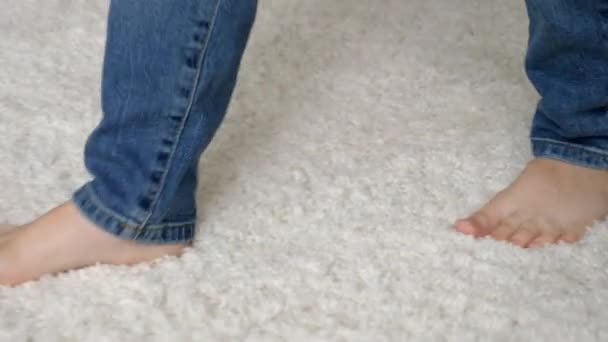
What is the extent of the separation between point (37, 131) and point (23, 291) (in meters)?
0.31

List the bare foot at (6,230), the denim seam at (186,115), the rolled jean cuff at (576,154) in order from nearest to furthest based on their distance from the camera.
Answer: the denim seam at (186,115)
the bare foot at (6,230)
the rolled jean cuff at (576,154)

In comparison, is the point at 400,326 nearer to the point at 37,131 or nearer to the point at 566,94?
the point at 566,94

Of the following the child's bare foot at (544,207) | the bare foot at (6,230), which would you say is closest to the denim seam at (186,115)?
the bare foot at (6,230)

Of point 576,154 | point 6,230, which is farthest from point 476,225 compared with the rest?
point 6,230

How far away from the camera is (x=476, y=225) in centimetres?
87

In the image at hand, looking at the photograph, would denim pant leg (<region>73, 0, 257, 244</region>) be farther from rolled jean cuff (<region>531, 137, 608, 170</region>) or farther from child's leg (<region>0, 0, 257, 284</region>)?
rolled jean cuff (<region>531, 137, 608, 170</region>)

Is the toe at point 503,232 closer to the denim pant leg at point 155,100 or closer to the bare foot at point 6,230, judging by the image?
the denim pant leg at point 155,100

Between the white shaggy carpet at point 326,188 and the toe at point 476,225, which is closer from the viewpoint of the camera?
the white shaggy carpet at point 326,188

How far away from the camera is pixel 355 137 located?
3.39 feet

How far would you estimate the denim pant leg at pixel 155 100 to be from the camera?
69cm

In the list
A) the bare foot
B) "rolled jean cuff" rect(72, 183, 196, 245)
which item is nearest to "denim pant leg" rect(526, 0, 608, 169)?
"rolled jean cuff" rect(72, 183, 196, 245)

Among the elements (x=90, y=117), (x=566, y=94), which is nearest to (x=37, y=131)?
(x=90, y=117)

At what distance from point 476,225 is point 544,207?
86mm

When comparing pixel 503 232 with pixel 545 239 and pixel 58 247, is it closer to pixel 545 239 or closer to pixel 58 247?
pixel 545 239
